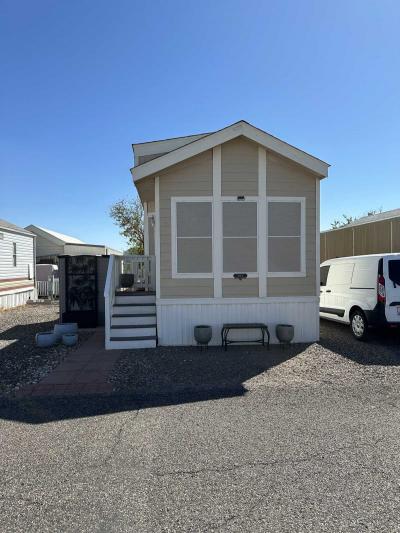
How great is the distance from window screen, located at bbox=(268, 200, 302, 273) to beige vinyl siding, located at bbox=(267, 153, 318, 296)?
0.62 feet

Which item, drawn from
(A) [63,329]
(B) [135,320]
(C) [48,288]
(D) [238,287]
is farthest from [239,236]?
(C) [48,288]

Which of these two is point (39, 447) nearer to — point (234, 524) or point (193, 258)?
point (234, 524)

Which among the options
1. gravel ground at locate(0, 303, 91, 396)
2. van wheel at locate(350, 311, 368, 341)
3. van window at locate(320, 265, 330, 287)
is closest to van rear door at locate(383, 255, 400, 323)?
van wheel at locate(350, 311, 368, 341)

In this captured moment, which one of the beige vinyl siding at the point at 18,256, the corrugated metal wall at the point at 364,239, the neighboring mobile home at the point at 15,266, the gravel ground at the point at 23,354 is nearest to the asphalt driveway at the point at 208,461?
the gravel ground at the point at 23,354

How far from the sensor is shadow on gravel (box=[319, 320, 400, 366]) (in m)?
6.29

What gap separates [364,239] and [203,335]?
Result: 9.18m

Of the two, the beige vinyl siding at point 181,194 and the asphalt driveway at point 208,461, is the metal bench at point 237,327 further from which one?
the asphalt driveway at point 208,461

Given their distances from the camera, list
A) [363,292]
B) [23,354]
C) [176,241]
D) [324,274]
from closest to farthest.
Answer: [23,354]
[176,241]
[363,292]
[324,274]

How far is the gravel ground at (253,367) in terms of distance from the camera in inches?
198

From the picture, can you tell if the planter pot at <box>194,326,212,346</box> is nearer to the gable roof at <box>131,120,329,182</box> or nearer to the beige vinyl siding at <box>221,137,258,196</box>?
the beige vinyl siding at <box>221,137,258,196</box>

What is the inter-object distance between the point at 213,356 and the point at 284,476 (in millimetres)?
3813

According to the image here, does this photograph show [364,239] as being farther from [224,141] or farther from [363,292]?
[224,141]

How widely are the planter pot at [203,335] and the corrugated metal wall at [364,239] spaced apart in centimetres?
787

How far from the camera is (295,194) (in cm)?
762
